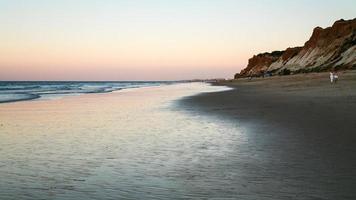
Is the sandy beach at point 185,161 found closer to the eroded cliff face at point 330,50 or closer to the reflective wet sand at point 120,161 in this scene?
the reflective wet sand at point 120,161

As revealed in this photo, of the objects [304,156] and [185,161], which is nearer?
[304,156]

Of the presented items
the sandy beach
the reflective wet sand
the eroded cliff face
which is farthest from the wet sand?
the eroded cliff face

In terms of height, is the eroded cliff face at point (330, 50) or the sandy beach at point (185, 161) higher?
the eroded cliff face at point (330, 50)

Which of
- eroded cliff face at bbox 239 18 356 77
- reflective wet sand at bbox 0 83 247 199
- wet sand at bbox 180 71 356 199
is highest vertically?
eroded cliff face at bbox 239 18 356 77

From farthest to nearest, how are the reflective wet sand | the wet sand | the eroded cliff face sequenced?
the eroded cliff face, the reflective wet sand, the wet sand

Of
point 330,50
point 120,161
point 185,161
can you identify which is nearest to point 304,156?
point 185,161

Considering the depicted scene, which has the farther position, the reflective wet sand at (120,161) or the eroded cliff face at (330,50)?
the eroded cliff face at (330,50)

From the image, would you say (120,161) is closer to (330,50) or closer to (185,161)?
(185,161)

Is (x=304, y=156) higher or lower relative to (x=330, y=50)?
lower

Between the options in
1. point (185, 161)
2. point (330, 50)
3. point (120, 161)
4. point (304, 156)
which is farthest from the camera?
point (330, 50)

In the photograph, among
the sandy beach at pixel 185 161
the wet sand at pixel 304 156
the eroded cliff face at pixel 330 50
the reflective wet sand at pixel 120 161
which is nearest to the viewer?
the wet sand at pixel 304 156

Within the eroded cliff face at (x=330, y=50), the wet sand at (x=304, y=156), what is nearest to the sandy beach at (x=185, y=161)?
the wet sand at (x=304, y=156)

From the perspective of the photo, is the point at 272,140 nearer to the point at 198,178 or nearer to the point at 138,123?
the point at 198,178

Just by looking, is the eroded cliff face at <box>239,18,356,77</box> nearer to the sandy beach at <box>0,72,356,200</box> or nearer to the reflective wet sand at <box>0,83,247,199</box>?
the sandy beach at <box>0,72,356,200</box>
